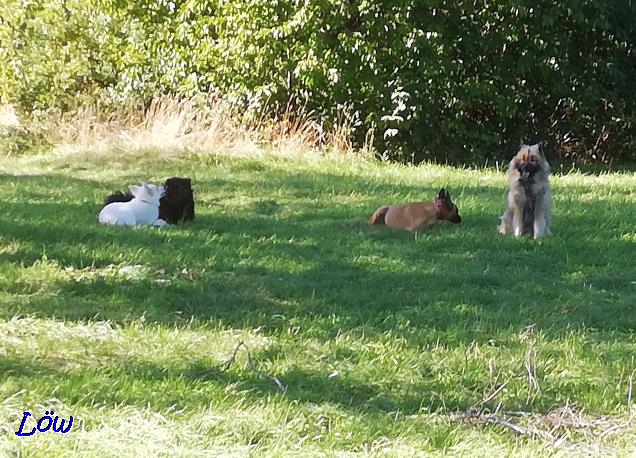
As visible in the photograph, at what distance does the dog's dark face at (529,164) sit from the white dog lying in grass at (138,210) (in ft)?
9.11

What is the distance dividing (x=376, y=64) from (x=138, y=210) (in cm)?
707

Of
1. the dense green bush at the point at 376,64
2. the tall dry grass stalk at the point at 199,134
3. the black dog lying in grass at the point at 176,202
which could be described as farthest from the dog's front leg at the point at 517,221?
the dense green bush at the point at 376,64

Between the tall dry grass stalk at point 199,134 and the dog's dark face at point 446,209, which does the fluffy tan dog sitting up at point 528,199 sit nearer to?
the dog's dark face at point 446,209

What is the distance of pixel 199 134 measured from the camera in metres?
13.4

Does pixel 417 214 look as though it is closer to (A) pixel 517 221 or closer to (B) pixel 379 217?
(B) pixel 379 217

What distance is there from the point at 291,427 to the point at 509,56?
1237 cm

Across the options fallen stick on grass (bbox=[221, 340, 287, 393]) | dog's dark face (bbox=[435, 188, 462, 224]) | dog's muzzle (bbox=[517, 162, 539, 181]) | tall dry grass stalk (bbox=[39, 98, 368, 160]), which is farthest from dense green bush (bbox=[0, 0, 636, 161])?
fallen stick on grass (bbox=[221, 340, 287, 393])

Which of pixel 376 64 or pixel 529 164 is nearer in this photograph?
pixel 529 164

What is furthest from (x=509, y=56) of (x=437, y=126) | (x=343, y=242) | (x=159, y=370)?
(x=159, y=370)

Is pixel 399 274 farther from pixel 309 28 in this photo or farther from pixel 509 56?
pixel 509 56

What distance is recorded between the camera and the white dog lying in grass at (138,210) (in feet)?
23.9

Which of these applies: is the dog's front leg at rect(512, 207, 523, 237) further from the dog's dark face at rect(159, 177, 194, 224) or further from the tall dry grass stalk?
the tall dry grass stalk

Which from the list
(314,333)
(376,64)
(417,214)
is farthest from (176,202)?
(376,64)

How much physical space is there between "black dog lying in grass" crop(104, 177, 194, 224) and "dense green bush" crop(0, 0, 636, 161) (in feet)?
20.3
